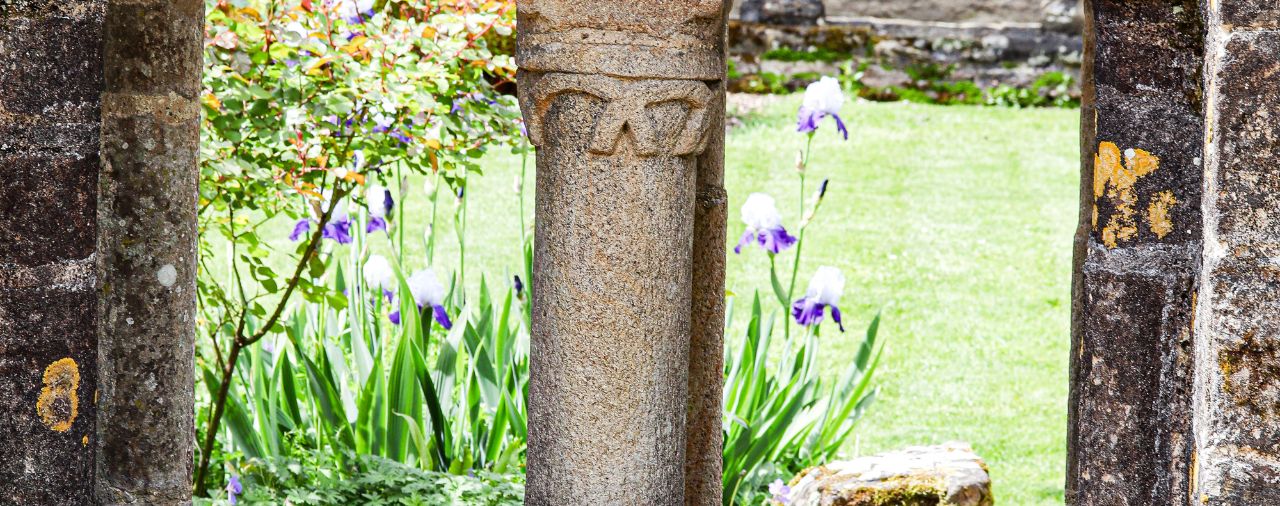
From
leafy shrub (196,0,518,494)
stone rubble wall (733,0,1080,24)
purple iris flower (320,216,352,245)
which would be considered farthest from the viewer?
stone rubble wall (733,0,1080,24)

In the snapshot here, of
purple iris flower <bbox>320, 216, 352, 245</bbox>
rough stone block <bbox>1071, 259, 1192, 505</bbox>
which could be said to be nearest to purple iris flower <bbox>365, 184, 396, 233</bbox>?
purple iris flower <bbox>320, 216, 352, 245</bbox>

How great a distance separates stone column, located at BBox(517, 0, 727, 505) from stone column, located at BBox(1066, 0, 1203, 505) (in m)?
0.60

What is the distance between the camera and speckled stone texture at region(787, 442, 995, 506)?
11.1 feet

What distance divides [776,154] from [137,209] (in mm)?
6988

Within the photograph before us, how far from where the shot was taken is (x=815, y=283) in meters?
3.59

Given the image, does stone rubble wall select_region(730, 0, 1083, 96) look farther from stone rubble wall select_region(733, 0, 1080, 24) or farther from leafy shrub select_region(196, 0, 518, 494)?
leafy shrub select_region(196, 0, 518, 494)

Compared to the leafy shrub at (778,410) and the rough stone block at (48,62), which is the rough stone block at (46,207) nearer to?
the rough stone block at (48,62)

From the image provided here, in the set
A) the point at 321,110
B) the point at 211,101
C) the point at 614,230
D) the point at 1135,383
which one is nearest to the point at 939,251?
the point at 321,110

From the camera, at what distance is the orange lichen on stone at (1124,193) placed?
1610mm

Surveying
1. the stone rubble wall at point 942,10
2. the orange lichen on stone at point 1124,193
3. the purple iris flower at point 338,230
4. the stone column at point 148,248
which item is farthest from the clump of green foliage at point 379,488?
the stone rubble wall at point 942,10

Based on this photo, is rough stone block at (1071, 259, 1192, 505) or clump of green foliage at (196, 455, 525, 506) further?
clump of green foliage at (196, 455, 525, 506)

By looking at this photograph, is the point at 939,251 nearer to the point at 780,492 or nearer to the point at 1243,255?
the point at 780,492

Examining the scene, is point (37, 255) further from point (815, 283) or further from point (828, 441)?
point (828, 441)

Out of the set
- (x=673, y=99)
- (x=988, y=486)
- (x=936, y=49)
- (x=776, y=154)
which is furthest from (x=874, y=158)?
(x=673, y=99)
